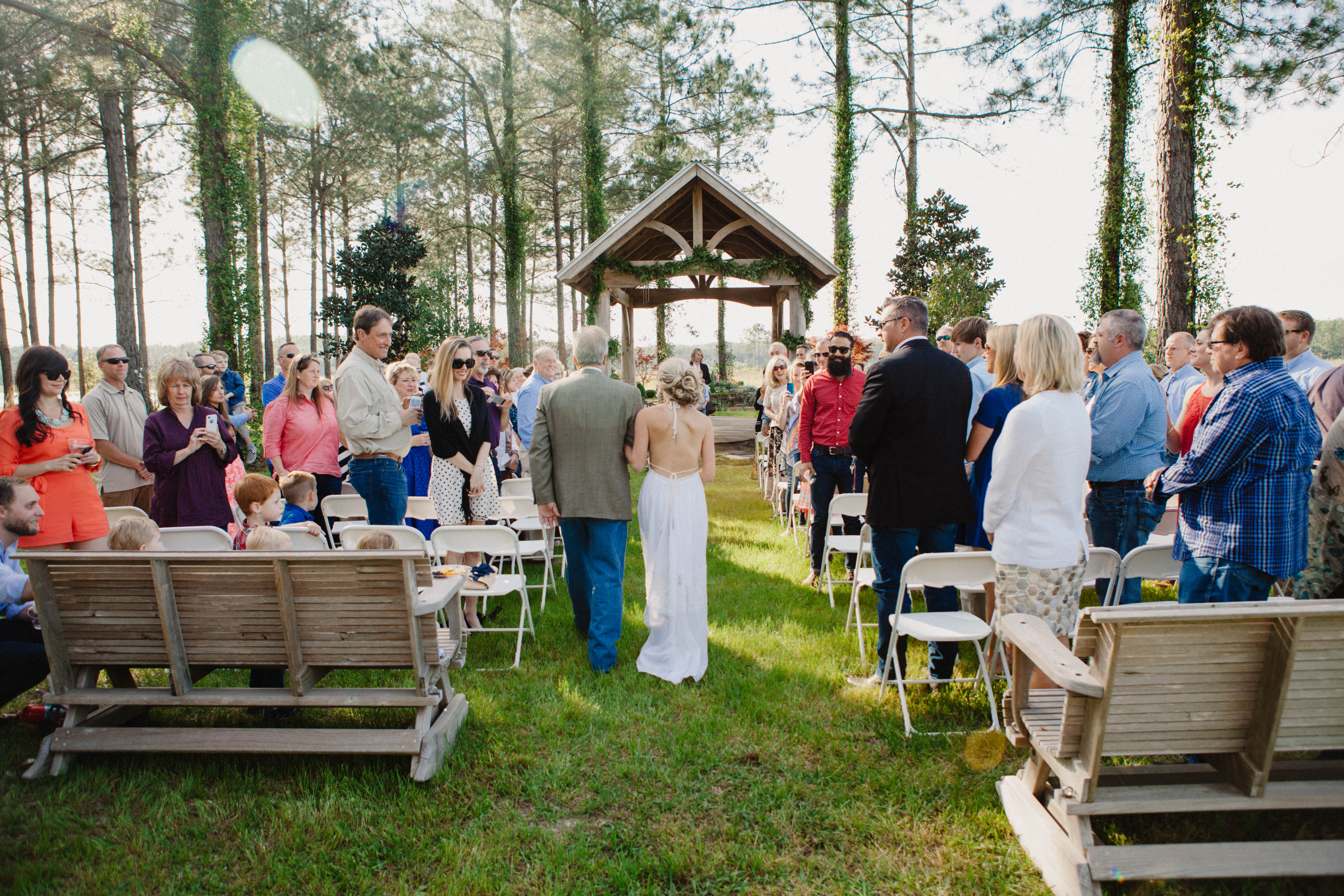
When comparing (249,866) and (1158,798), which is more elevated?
(1158,798)

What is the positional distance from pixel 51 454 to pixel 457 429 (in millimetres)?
2310

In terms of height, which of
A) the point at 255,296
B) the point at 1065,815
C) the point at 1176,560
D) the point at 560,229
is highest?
the point at 560,229

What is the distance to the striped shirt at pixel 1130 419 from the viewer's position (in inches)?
163

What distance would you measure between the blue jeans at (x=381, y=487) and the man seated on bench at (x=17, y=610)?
1693mm

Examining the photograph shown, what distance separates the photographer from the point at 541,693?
12.9 feet

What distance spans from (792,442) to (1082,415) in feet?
15.5

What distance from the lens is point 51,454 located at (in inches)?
164

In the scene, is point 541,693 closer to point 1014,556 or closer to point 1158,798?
point 1014,556

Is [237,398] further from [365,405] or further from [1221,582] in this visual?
[1221,582]

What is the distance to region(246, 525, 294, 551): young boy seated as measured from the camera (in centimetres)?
336

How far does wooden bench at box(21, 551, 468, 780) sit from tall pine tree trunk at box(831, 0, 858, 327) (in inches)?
728

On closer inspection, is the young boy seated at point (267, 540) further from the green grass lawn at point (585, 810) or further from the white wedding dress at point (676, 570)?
the white wedding dress at point (676, 570)

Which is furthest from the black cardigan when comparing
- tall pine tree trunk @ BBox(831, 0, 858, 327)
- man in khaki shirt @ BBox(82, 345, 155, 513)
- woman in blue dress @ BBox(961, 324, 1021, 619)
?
tall pine tree trunk @ BBox(831, 0, 858, 327)

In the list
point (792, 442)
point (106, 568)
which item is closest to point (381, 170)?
point (792, 442)
